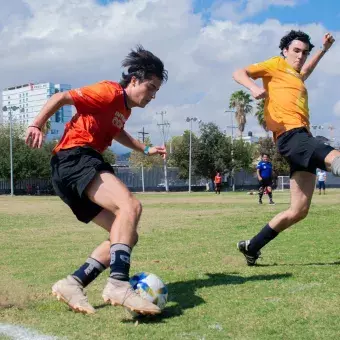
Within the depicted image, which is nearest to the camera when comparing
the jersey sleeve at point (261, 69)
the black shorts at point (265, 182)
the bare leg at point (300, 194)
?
the bare leg at point (300, 194)

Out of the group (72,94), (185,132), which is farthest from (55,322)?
(185,132)

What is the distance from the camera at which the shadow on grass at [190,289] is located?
13.8 feet

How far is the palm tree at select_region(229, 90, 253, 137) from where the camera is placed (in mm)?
75375

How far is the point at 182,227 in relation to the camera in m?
11.8

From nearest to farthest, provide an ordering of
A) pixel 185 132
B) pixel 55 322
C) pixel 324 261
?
pixel 55 322, pixel 324 261, pixel 185 132

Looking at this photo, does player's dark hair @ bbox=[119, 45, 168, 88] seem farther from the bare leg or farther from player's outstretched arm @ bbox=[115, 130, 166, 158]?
the bare leg

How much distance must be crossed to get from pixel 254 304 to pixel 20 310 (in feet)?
6.09

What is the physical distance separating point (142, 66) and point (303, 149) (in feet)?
6.00

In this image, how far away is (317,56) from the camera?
21.8 feet

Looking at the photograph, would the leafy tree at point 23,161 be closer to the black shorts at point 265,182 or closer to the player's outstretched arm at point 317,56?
the black shorts at point 265,182

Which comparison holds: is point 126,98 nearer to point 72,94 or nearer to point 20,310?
point 72,94

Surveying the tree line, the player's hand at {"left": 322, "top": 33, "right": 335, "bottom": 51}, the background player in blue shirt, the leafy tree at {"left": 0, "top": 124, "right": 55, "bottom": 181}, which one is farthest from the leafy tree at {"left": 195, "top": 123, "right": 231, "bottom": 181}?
the player's hand at {"left": 322, "top": 33, "right": 335, "bottom": 51}

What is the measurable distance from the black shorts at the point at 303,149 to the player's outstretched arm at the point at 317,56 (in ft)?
3.90

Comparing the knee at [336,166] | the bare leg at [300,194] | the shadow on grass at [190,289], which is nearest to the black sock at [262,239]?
the bare leg at [300,194]
